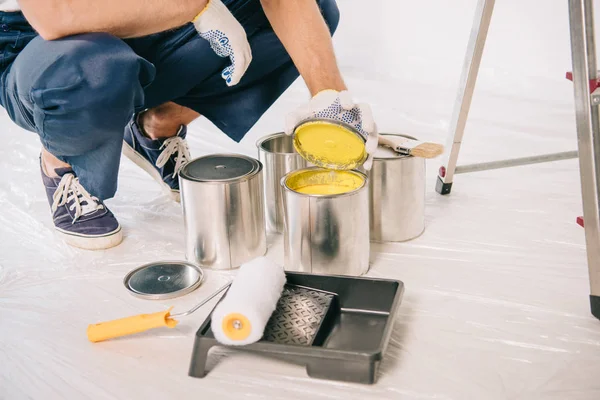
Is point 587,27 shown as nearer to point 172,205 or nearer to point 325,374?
point 325,374

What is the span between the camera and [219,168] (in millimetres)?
1577

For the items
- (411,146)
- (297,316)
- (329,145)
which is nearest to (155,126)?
(329,145)

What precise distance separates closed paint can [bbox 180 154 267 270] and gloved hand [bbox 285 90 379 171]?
0.54ft

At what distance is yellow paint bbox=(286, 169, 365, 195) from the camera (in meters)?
1.55

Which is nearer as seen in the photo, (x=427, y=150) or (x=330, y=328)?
(x=330, y=328)

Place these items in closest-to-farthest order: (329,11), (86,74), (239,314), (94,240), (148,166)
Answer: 1. (239,314)
2. (86,74)
3. (94,240)
4. (329,11)
5. (148,166)

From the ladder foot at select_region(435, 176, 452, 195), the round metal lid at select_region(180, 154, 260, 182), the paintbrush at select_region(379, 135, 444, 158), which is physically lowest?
the ladder foot at select_region(435, 176, 452, 195)

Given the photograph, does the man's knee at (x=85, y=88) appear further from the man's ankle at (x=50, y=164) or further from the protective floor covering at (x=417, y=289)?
the protective floor covering at (x=417, y=289)

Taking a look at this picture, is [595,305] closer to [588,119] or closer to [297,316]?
A: [588,119]

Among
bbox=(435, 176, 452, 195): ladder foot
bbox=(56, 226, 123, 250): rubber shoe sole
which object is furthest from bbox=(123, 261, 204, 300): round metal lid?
bbox=(435, 176, 452, 195): ladder foot

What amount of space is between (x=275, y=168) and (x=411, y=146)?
1.06ft

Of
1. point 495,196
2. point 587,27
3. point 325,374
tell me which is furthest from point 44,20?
point 495,196

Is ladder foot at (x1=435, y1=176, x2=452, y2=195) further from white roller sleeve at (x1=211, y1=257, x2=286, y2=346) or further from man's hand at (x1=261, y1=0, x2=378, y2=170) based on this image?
white roller sleeve at (x1=211, y1=257, x2=286, y2=346)

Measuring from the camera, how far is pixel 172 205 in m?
1.89
